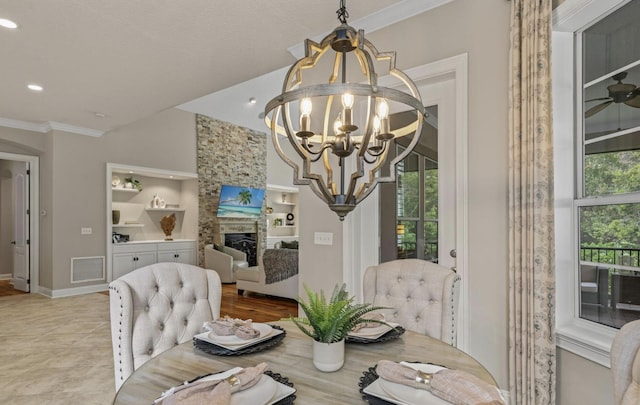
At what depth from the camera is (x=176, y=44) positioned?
3.24 meters

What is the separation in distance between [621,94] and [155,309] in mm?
2491

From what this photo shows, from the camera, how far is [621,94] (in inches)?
73.6

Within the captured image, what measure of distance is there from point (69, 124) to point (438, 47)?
6.05 metres

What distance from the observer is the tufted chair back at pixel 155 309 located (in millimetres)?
1548

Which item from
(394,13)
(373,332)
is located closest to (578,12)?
(394,13)

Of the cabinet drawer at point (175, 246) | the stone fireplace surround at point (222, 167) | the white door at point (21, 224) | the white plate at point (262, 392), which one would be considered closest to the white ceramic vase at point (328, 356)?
the white plate at point (262, 392)

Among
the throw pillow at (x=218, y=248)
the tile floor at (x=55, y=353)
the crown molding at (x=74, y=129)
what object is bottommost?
the tile floor at (x=55, y=353)

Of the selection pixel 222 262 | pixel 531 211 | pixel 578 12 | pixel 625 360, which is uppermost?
pixel 578 12

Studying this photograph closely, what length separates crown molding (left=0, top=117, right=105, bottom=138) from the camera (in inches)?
235

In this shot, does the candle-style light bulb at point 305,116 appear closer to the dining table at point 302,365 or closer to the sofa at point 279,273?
the dining table at point 302,365

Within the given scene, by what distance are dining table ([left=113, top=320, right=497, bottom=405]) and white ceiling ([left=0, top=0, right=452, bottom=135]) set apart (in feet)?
7.47

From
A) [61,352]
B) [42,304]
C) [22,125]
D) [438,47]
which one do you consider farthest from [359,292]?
[22,125]

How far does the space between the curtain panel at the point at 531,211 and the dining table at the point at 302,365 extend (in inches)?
32.0

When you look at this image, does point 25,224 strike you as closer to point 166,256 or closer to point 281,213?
point 166,256
